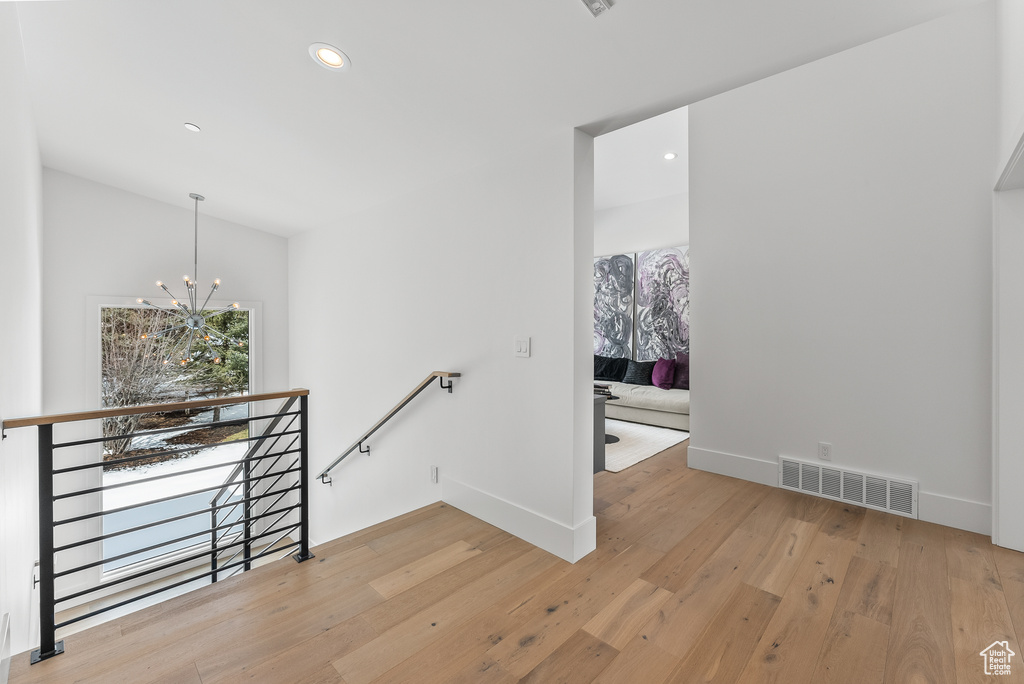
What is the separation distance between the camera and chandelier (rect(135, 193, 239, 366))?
4.47 m

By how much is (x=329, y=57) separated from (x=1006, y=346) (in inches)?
143

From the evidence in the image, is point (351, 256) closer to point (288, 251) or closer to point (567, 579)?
point (288, 251)


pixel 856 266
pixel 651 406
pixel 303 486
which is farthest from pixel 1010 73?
pixel 303 486

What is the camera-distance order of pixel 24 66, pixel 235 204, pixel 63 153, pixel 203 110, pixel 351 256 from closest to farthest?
pixel 24 66
pixel 203 110
pixel 63 153
pixel 351 256
pixel 235 204

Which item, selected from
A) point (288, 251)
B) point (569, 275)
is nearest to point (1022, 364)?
point (569, 275)

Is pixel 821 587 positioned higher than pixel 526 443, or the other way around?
pixel 526 443

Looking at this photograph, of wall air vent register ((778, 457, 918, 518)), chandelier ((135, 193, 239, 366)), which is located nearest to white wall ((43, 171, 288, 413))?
chandelier ((135, 193, 239, 366))

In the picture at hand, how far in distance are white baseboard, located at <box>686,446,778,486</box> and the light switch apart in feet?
6.55

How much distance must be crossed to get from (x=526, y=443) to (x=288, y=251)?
→ 4.43 metres

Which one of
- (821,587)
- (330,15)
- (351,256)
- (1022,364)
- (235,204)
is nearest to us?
(330,15)

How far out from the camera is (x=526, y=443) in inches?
98.9

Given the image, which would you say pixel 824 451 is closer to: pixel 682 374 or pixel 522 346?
pixel 522 346

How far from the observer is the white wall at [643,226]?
596 centimetres

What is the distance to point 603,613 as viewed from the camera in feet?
5.98
